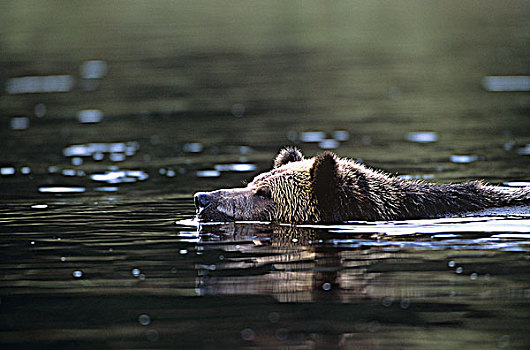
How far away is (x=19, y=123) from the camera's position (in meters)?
28.3

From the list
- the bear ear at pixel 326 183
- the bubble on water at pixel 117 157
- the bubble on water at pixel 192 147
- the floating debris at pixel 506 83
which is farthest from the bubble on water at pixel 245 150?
the floating debris at pixel 506 83

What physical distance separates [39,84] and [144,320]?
28.0m

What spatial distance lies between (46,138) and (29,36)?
30.1m

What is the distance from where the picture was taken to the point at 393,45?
46094mm

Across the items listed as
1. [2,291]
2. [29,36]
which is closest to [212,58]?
[29,36]

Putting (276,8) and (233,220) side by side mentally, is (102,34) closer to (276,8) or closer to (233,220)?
(276,8)

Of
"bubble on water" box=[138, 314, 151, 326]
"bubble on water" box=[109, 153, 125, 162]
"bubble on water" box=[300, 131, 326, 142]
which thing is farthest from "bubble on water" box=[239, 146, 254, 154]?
"bubble on water" box=[138, 314, 151, 326]

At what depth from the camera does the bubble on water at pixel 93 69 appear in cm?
3925

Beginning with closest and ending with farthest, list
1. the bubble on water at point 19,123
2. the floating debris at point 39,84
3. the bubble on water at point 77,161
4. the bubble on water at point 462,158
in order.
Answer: the bubble on water at point 462,158 < the bubble on water at point 77,161 < the bubble on water at point 19,123 < the floating debris at point 39,84

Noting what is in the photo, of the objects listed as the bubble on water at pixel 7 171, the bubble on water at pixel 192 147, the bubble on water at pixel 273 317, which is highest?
the bubble on water at pixel 192 147

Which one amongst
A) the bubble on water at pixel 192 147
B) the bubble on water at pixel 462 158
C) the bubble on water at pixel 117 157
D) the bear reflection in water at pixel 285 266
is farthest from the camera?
the bubble on water at pixel 192 147

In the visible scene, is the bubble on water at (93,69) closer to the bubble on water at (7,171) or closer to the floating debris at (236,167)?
the bubble on water at (7,171)

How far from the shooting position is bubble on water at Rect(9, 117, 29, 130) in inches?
1080

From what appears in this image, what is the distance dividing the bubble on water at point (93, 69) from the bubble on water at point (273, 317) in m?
29.6
